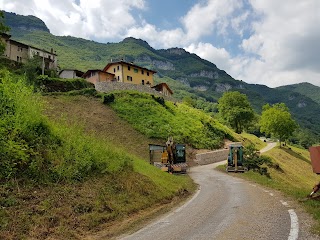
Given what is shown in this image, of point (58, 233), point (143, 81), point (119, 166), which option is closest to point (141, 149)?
point (119, 166)

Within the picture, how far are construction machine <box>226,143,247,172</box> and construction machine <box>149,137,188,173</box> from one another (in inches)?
197

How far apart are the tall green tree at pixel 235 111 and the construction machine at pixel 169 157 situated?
186 feet

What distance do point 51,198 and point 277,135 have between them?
73050 mm

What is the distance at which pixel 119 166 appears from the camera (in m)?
14.4

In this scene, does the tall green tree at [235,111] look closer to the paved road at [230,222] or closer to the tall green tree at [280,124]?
the tall green tree at [280,124]

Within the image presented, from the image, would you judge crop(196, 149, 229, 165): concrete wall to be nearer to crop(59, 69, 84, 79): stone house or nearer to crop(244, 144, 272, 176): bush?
crop(244, 144, 272, 176): bush

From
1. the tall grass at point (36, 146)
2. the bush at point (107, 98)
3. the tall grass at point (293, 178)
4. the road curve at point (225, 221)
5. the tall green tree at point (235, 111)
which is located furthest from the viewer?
the tall green tree at point (235, 111)

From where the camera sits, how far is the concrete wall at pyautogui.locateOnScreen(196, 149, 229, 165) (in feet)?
143

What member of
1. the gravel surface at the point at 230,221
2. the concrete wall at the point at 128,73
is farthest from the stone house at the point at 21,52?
the gravel surface at the point at 230,221

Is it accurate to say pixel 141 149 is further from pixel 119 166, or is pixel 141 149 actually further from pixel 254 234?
pixel 254 234

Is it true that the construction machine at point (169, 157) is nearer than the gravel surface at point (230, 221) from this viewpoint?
No

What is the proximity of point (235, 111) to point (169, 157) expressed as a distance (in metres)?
59.0

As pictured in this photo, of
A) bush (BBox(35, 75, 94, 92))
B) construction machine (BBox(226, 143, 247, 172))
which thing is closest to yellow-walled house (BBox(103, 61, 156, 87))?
bush (BBox(35, 75, 94, 92))

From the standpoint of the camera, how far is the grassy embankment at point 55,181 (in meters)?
8.82
